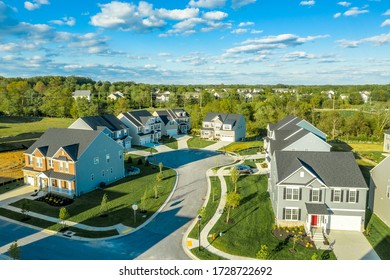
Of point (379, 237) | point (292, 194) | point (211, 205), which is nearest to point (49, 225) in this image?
point (211, 205)

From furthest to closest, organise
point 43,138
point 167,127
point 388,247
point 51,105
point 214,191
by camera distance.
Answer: point 167,127 < point 51,105 < point 43,138 < point 214,191 < point 388,247

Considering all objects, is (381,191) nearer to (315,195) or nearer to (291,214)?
(315,195)

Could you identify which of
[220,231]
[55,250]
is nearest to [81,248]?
[55,250]

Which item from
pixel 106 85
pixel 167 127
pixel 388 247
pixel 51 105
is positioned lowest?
pixel 388 247

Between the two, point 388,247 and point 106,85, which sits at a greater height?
point 106,85

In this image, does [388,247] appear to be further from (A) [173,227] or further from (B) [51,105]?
(B) [51,105]

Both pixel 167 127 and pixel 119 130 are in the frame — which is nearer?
pixel 119 130
